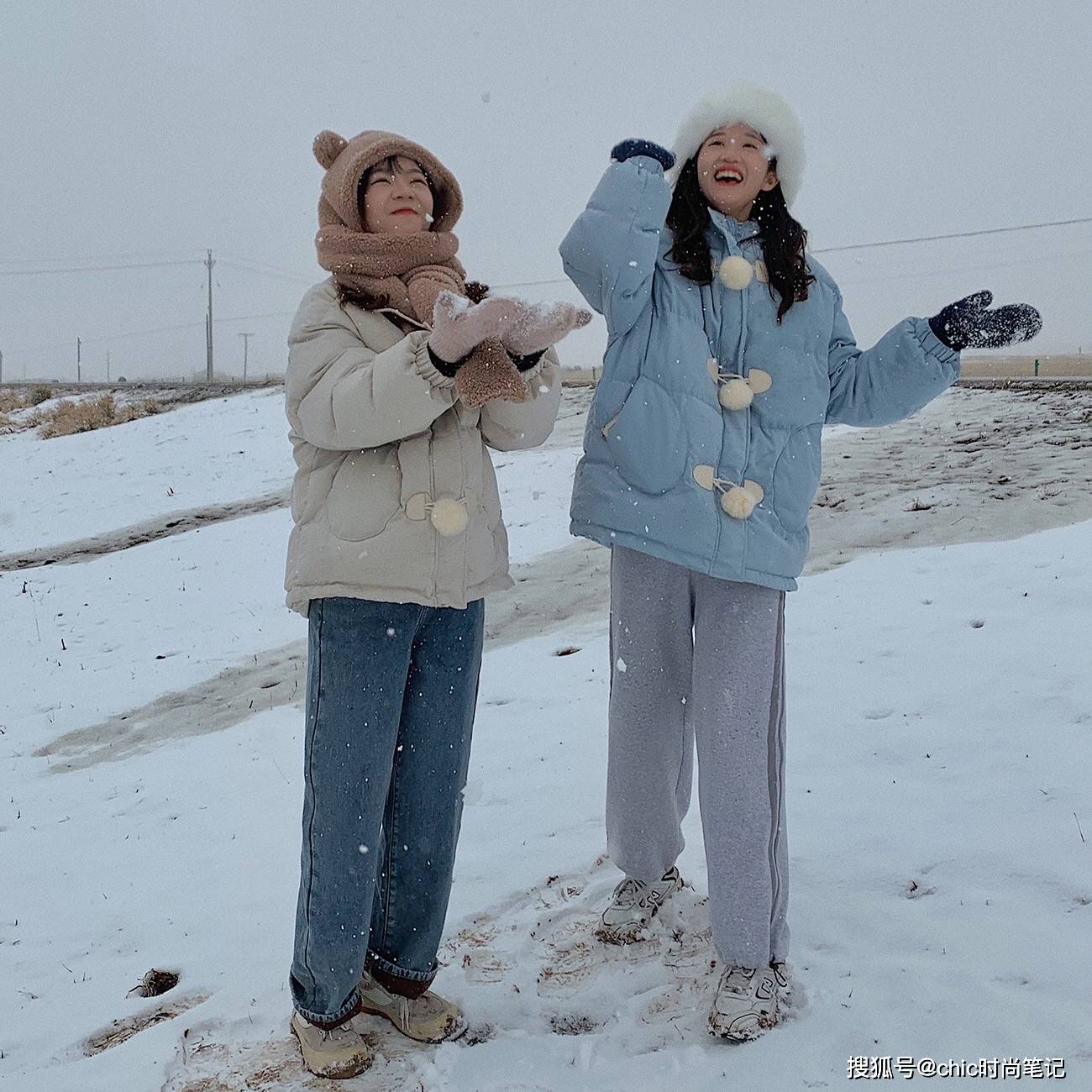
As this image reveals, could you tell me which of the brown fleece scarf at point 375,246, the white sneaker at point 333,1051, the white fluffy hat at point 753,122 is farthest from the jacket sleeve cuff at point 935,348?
the white sneaker at point 333,1051

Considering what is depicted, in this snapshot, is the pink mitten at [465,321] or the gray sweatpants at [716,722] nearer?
the pink mitten at [465,321]

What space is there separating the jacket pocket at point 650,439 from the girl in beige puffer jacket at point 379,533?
0.26 m

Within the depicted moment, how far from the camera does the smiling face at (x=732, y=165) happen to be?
104 inches

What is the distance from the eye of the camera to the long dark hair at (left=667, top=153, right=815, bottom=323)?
2.62 m

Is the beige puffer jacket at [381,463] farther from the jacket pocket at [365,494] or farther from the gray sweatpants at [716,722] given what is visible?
the gray sweatpants at [716,722]

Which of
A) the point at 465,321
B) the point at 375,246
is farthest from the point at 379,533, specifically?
the point at 375,246

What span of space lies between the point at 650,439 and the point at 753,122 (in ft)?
3.07

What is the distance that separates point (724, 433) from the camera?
2.56m

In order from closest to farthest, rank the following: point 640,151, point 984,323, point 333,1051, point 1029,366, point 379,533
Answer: point 379,533
point 333,1051
point 640,151
point 984,323
point 1029,366

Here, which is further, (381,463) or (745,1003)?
(745,1003)

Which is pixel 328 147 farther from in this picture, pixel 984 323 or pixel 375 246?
pixel 984 323

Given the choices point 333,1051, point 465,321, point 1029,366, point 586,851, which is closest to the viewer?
point 465,321

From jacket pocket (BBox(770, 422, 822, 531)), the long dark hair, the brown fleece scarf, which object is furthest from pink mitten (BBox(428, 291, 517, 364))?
jacket pocket (BBox(770, 422, 822, 531))

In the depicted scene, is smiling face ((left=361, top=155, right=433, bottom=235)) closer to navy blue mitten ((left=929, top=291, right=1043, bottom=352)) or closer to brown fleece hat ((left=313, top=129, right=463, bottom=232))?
brown fleece hat ((left=313, top=129, right=463, bottom=232))
